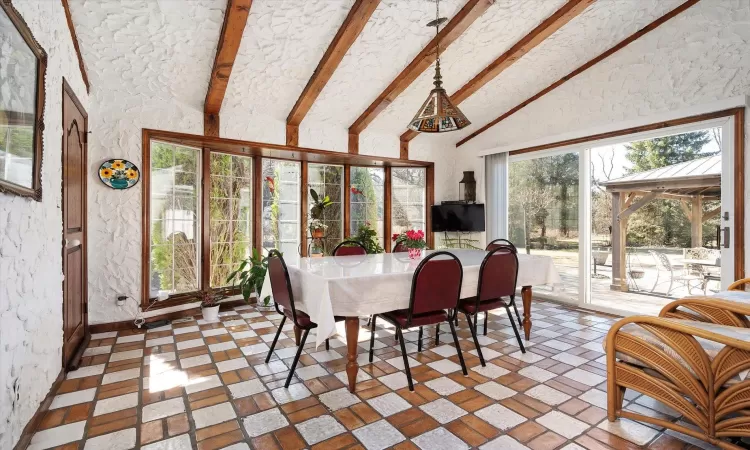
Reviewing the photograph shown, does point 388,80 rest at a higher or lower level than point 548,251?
higher

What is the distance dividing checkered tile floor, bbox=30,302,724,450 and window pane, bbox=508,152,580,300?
→ 1578 mm

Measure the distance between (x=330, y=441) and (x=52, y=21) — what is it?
9.71ft

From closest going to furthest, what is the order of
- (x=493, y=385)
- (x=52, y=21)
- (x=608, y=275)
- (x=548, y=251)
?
1. (x=52, y=21)
2. (x=493, y=385)
3. (x=608, y=275)
4. (x=548, y=251)

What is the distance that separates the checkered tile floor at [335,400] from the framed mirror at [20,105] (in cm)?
129

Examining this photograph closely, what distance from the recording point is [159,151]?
407cm

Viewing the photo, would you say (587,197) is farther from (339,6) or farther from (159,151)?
(159,151)

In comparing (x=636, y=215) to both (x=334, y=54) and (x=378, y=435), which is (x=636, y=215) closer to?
(x=334, y=54)

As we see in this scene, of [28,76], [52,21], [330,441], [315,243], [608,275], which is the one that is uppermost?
[52,21]

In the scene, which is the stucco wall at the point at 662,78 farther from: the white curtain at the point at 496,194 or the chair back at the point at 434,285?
the chair back at the point at 434,285

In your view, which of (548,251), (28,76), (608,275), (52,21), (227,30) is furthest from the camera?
(548,251)

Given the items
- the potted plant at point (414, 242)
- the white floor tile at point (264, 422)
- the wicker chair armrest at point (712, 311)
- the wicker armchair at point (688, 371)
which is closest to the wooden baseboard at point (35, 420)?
the white floor tile at point (264, 422)

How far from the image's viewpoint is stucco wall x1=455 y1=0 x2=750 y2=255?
3.33 m

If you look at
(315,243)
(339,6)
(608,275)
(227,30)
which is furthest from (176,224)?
(608,275)

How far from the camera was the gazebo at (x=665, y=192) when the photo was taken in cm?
363
